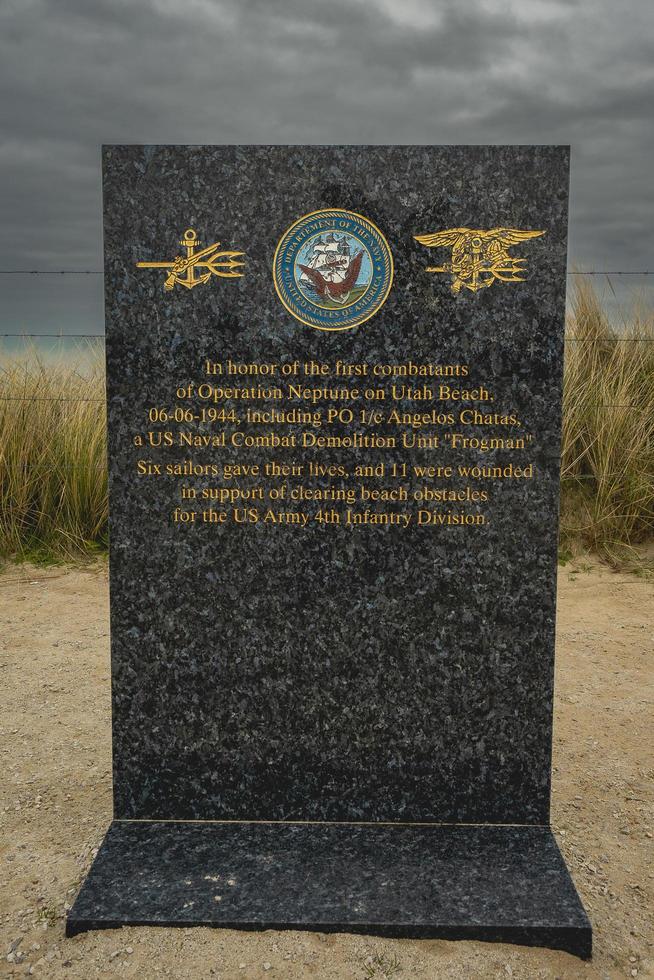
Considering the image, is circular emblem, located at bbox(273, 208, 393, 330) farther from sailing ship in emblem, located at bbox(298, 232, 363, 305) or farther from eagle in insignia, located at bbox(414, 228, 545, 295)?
eagle in insignia, located at bbox(414, 228, 545, 295)

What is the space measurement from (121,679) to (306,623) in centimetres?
70

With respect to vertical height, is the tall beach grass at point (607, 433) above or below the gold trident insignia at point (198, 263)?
below

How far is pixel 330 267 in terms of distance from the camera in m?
2.69

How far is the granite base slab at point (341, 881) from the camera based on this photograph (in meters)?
2.44

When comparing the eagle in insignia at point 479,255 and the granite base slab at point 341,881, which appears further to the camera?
the eagle in insignia at point 479,255

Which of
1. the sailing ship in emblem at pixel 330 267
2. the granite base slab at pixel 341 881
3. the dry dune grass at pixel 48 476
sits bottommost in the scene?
the granite base slab at pixel 341 881

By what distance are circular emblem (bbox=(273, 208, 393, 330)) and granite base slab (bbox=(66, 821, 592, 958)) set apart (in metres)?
1.84

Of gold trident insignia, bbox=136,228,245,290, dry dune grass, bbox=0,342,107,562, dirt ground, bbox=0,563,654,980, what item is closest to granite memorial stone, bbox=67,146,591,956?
gold trident insignia, bbox=136,228,245,290

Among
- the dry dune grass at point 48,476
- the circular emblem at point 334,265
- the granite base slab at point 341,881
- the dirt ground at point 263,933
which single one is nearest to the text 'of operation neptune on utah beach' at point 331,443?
the circular emblem at point 334,265

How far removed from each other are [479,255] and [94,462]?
15.8ft

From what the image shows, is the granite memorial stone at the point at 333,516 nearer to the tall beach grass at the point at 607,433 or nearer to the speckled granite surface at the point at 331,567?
the speckled granite surface at the point at 331,567

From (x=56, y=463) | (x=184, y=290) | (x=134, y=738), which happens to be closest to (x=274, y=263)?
(x=184, y=290)

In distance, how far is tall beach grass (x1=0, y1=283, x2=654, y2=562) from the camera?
6.79 metres

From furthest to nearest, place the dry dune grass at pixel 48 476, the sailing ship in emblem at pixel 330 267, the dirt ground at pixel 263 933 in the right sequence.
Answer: the dry dune grass at pixel 48 476 → the sailing ship in emblem at pixel 330 267 → the dirt ground at pixel 263 933
